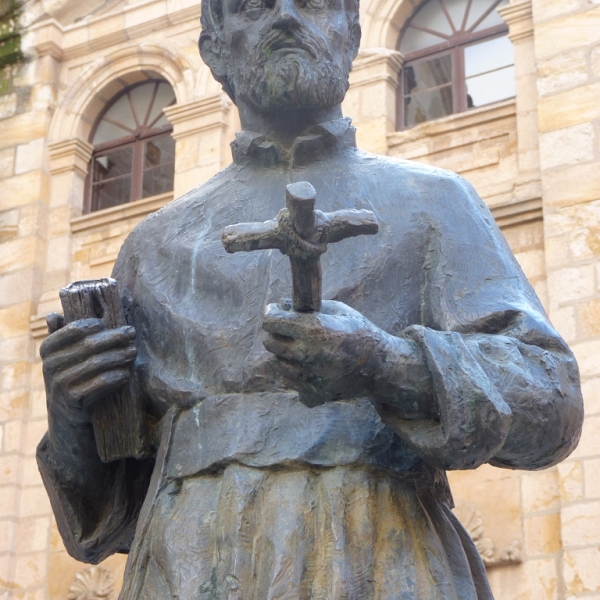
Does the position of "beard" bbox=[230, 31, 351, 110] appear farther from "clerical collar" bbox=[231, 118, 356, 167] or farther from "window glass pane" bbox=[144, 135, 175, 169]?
"window glass pane" bbox=[144, 135, 175, 169]

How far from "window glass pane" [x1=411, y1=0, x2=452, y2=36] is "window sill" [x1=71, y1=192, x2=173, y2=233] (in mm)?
2999

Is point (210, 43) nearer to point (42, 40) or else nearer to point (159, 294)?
point (159, 294)

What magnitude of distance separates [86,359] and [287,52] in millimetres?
823

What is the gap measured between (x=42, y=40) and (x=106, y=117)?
1.08 m

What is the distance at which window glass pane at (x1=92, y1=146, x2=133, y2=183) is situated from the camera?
49.3ft

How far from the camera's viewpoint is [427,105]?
13.2 metres

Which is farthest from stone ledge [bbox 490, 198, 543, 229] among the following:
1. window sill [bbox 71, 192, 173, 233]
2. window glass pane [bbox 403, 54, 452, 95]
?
window sill [bbox 71, 192, 173, 233]

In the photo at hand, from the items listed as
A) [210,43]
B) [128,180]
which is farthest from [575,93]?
[210,43]

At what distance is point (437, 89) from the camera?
13195mm

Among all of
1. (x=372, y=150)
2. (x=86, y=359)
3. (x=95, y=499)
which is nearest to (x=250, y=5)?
(x=86, y=359)

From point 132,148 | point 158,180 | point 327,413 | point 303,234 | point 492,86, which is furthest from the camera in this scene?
point 132,148

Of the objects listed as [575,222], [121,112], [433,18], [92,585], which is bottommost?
[92,585]

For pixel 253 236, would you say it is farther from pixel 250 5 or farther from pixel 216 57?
pixel 216 57

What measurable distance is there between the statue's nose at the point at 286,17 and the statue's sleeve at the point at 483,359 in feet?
1.59
